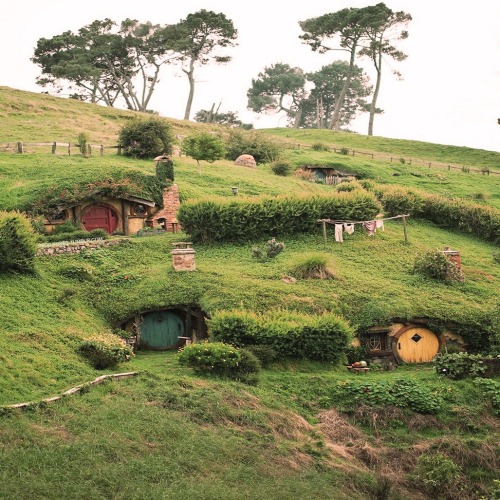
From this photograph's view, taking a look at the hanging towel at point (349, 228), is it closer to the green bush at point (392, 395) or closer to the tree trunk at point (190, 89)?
the green bush at point (392, 395)

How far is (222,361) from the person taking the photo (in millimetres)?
24922

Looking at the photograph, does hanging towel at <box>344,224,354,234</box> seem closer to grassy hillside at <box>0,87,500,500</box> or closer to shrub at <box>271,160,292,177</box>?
grassy hillside at <box>0,87,500,500</box>

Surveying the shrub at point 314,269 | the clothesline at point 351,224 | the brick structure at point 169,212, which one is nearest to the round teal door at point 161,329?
the shrub at point 314,269

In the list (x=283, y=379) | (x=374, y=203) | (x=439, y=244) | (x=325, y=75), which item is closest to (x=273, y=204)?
(x=374, y=203)

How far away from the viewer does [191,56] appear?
3300 inches

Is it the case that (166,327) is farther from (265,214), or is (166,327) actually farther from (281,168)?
(281,168)

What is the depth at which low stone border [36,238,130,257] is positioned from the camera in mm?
34125

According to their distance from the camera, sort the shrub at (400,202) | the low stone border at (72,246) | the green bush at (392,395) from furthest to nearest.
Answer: the shrub at (400,202) → the low stone border at (72,246) → the green bush at (392,395)

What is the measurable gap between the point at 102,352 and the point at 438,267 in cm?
1637

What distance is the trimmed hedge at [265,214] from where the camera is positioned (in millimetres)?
38406

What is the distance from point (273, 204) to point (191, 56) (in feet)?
157

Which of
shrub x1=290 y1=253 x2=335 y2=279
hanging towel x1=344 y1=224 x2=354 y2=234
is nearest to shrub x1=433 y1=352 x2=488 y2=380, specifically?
shrub x1=290 y1=253 x2=335 y2=279

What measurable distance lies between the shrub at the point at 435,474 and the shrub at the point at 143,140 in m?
37.2

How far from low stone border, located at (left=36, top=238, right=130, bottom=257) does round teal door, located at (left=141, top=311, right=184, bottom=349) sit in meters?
6.06
